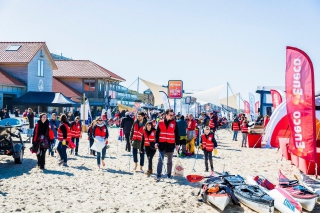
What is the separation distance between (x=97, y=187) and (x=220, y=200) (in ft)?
10.0

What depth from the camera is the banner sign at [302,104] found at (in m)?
8.55

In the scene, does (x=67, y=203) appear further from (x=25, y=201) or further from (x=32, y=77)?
(x=32, y=77)

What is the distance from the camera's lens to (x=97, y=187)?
8.13 metres

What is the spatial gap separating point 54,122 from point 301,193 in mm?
8931

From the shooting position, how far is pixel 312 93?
8492 millimetres

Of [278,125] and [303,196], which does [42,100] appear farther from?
[303,196]

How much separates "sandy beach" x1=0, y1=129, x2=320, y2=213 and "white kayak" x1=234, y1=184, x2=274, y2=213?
20cm

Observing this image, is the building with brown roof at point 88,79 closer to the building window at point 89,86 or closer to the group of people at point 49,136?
the building window at point 89,86

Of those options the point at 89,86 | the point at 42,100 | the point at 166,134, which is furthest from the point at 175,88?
the point at 166,134

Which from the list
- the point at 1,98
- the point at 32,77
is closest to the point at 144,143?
the point at 1,98

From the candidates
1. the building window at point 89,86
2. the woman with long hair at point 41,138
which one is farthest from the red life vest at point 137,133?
the building window at point 89,86

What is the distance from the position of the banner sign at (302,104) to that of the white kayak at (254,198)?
2506mm

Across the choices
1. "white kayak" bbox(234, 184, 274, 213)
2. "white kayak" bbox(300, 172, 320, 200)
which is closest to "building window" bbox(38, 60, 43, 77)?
"white kayak" bbox(234, 184, 274, 213)

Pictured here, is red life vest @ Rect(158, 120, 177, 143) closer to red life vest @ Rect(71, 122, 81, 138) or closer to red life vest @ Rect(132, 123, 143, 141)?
red life vest @ Rect(132, 123, 143, 141)
